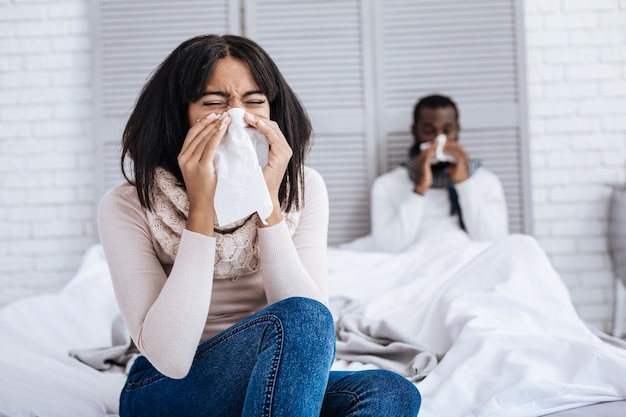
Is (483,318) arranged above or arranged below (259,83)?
below

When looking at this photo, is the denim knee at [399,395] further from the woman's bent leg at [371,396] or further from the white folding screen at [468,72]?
the white folding screen at [468,72]

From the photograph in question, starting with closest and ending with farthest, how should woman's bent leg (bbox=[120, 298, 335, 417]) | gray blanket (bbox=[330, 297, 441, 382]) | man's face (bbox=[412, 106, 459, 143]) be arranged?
woman's bent leg (bbox=[120, 298, 335, 417]) → gray blanket (bbox=[330, 297, 441, 382]) → man's face (bbox=[412, 106, 459, 143])

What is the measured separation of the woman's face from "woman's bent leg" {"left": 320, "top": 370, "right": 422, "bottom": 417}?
0.48 meters

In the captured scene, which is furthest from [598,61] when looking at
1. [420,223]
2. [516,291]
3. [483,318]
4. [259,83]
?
[259,83]

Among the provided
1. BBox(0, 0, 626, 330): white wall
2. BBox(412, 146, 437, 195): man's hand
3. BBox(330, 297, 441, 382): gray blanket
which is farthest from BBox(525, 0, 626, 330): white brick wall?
BBox(330, 297, 441, 382): gray blanket

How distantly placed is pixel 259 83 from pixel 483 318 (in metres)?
0.70

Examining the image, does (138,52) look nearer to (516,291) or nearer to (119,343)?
(119,343)

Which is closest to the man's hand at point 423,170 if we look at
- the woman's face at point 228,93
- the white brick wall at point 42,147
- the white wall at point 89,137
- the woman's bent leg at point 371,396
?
the white wall at point 89,137

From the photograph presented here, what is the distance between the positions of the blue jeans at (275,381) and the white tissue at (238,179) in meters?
0.19

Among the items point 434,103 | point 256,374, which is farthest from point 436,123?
point 256,374

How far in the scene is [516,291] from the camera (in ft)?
5.85

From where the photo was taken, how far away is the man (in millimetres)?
2943

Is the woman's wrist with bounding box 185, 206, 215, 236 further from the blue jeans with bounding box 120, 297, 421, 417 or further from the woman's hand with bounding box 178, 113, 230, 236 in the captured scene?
the blue jeans with bounding box 120, 297, 421, 417

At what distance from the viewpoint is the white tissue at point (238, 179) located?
1227mm
